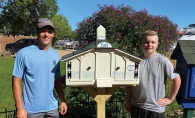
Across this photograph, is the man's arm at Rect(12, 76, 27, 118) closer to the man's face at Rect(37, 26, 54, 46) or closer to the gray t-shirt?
the man's face at Rect(37, 26, 54, 46)

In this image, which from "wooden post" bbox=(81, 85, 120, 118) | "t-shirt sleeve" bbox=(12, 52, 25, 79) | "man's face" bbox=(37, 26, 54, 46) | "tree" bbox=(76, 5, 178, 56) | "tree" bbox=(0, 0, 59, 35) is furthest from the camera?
"tree" bbox=(0, 0, 59, 35)

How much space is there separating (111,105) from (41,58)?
7.33 feet

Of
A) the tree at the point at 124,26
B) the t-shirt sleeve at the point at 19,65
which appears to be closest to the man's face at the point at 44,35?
the t-shirt sleeve at the point at 19,65

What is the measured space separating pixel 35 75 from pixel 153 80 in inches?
48.0

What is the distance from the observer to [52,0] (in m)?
23.6

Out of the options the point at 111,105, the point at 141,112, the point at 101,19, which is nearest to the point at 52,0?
the point at 101,19

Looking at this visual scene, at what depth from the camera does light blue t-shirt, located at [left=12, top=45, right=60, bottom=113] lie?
6.80ft

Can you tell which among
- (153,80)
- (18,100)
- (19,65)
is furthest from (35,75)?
(153,80)

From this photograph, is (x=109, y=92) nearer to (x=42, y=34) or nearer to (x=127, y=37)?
(x=42, y=34)

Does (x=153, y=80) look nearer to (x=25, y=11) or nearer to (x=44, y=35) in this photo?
(x=44, y=35)

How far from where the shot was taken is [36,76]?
214 cm

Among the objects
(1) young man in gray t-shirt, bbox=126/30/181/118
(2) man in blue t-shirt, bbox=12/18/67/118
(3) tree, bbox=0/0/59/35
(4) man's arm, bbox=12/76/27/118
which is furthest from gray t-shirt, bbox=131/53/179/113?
(3) tree, bbox=0/0/59/35

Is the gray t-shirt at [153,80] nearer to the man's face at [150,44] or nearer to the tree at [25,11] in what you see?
the man's face at [150,44]

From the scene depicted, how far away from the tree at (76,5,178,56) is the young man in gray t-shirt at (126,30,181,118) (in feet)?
11.9
